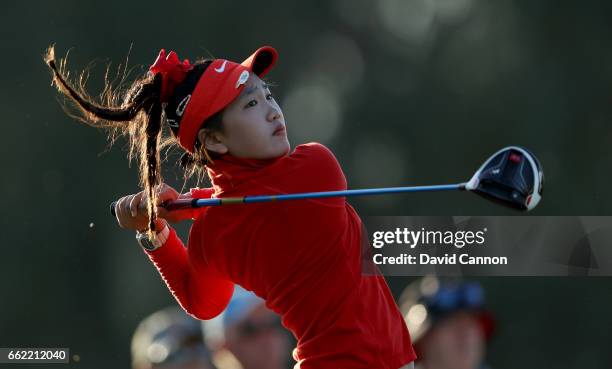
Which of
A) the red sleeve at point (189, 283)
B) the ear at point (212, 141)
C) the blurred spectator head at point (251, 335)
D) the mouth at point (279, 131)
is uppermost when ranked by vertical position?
the mouth at point (279, 131)

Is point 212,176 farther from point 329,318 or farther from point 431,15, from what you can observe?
point 431,15

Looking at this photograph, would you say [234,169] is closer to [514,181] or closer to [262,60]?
[262,60]

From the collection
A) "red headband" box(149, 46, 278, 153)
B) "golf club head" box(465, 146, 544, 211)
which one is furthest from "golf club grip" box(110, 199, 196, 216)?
"golf club head" box(465, 146, 544, 211)

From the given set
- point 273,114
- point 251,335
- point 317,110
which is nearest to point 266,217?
point 273,114

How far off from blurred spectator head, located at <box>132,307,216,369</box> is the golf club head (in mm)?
1585

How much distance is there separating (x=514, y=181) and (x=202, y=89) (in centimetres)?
71

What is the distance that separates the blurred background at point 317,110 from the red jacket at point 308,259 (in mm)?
3209

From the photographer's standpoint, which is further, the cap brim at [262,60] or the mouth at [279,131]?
the cap brim at [262,60]

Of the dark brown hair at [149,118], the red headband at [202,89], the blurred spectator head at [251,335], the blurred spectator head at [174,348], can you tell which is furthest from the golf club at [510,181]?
the blurred spectator head at [174,348]

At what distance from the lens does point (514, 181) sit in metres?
2.31

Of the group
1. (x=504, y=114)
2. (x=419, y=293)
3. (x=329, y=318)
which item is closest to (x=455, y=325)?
(x=419, y=293)

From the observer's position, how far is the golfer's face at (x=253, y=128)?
2.49 meters

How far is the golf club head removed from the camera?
2.31m

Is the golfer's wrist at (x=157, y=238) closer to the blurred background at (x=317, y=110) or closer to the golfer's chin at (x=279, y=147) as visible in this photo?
the golfer's chin at (x=279, y=147)
